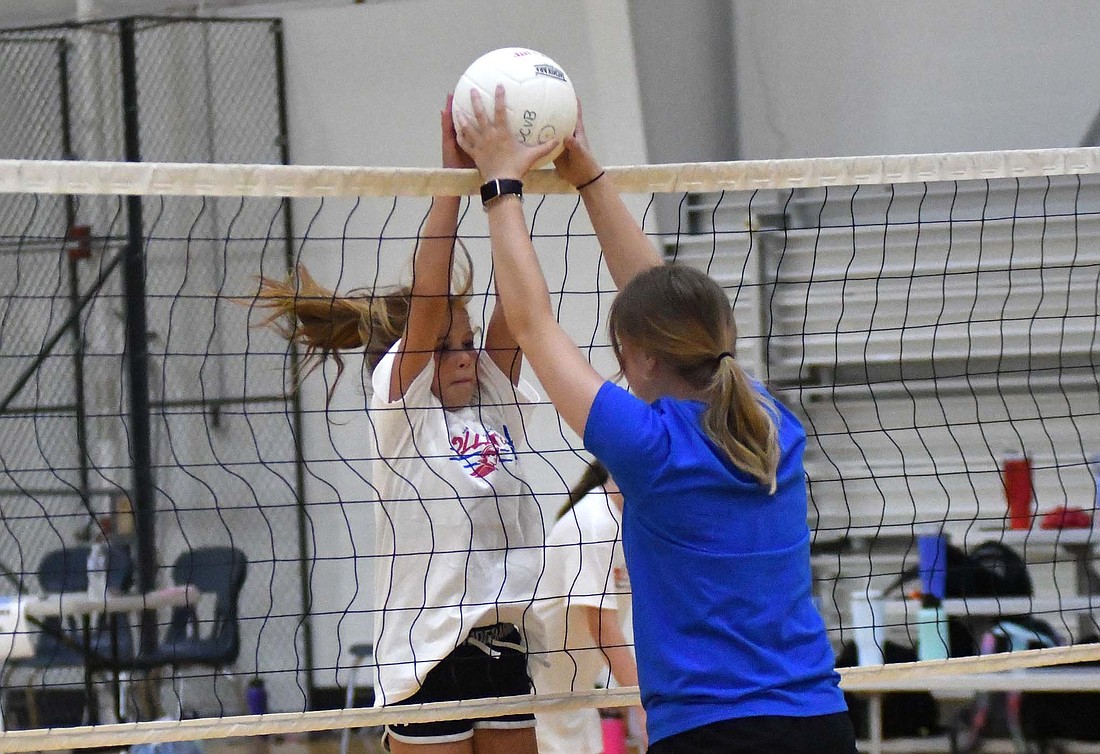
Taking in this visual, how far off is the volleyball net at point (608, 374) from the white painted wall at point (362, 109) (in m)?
0.03

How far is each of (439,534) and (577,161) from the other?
2.55ft

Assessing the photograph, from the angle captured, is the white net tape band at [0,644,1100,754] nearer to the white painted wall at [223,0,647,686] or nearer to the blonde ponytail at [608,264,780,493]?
the blonde ponytail at [608,264,780,493]

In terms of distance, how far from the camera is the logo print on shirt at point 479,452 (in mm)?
2449

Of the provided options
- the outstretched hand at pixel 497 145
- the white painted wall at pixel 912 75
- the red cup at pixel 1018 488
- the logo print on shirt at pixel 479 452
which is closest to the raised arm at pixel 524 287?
the outstretched hand at pixel 497 145

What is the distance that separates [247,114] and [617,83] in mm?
2229

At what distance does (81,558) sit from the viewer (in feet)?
21.4

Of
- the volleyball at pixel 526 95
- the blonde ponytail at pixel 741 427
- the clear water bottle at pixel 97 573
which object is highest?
the volleyball at pixel 526 95

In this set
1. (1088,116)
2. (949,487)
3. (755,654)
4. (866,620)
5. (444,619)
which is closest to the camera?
(755,654)

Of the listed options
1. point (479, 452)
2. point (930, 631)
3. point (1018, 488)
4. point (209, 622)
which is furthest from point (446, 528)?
point (209, 622)

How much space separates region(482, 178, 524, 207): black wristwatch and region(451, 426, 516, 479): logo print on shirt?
2.07 ft

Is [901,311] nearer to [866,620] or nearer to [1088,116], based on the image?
[1088,116]

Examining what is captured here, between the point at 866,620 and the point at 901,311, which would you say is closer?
the point at 866,620

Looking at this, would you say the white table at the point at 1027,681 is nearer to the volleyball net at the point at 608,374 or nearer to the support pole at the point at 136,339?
the volleyball net at the point at 608,374

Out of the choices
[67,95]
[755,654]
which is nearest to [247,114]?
[67,95]
